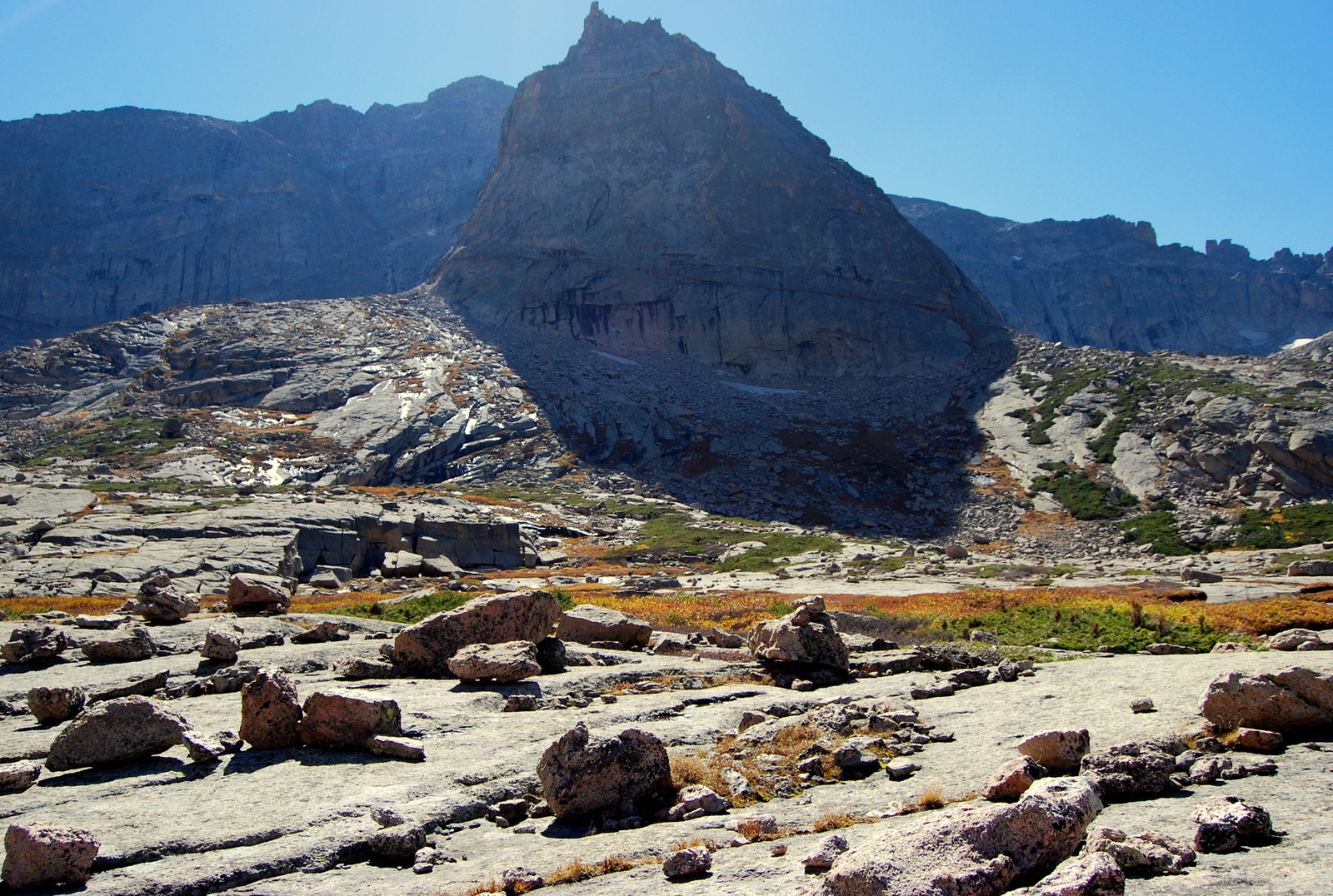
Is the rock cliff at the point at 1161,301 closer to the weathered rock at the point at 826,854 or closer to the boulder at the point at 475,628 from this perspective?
Answer: the boulder at the point at 475,628

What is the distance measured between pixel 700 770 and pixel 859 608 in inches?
717

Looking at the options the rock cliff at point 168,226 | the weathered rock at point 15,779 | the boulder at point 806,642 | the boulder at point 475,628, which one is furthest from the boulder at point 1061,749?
the rock cliff at point 168,226

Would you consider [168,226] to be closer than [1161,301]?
Yes

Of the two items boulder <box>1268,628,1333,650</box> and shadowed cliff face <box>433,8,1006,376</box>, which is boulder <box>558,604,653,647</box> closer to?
boulder <box>1268,628,1333,650</box>

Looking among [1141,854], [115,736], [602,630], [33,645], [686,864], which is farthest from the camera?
[602,630]

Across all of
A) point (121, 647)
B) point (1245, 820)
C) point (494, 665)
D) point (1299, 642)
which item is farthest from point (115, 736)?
point (1299, 642)

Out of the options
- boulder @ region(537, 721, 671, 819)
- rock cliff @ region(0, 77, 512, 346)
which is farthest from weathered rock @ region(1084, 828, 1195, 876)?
rock cliff @ region(0, 77, 512, 346)

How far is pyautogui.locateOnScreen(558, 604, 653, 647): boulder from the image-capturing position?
1788 centimetres

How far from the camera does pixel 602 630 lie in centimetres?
1789

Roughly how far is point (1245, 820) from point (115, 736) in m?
11.1

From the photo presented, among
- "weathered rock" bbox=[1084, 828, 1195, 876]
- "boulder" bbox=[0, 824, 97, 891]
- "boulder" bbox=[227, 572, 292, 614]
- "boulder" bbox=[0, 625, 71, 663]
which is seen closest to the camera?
"weathered rock" bbox=[1084, 828, 1195, 876]

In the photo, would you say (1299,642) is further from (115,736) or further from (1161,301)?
(1161,301)

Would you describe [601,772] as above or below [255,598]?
above

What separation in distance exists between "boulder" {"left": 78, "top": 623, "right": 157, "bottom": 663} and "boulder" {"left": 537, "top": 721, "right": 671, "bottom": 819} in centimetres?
959
